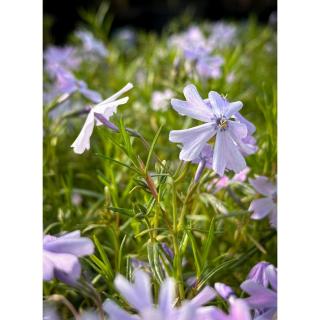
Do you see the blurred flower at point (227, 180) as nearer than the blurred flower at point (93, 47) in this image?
Yes

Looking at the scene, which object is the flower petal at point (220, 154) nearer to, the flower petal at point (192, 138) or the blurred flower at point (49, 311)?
the flower petal at point (192, 138)

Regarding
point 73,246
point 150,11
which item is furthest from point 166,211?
point 150,11

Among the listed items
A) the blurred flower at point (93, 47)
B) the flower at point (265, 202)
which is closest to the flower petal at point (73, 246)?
the flower at point (265, 202)

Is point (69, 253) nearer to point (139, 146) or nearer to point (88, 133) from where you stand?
point (88, 133)
